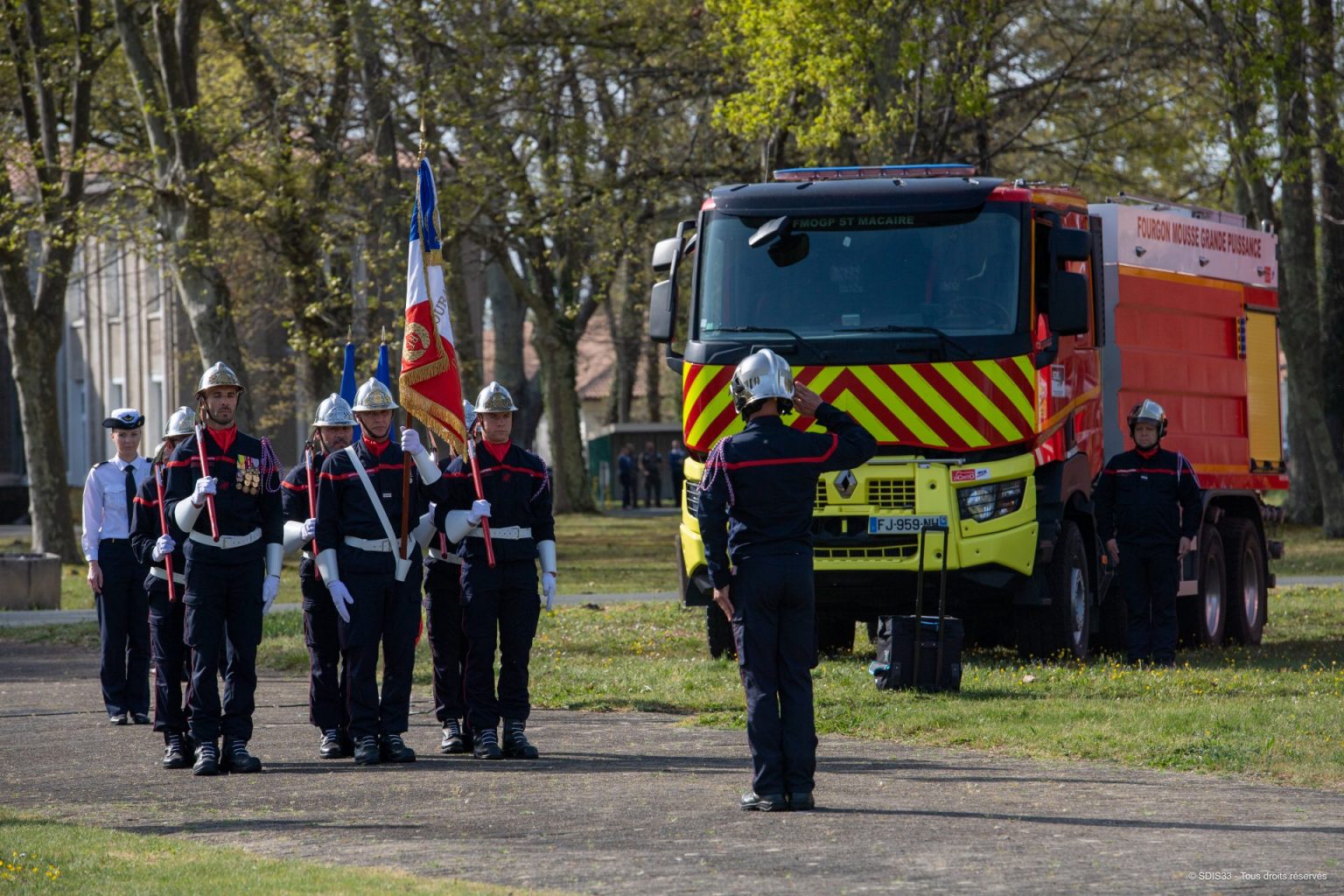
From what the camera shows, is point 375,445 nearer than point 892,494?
Yes

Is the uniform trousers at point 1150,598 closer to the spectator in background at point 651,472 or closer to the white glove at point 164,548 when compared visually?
the white glove at point 164,548

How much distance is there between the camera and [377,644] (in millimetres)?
10812

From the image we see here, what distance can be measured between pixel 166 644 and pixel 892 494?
5.11 m

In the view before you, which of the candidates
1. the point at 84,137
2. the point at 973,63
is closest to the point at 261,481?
the point at 973,63

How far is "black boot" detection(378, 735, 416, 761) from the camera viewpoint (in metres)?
10.7

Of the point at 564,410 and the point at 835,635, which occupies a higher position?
the point at 564,410

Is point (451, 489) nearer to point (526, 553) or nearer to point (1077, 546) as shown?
point (526, 553)

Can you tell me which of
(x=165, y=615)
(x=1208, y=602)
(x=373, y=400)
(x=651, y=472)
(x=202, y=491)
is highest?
(x=373, y=400)

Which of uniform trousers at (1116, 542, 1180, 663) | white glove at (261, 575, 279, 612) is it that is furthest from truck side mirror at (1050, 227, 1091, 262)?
white glove at (261, 575, 279, 612)

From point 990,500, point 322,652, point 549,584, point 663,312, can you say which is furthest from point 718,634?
point 322,652

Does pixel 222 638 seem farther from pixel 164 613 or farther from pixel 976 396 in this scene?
pixel 976 396

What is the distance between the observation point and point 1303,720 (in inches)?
440

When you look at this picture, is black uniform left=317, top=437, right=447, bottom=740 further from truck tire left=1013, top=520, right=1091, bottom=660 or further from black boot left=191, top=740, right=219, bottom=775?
truck tire left=1013, top=520, right=1091, bottom=660

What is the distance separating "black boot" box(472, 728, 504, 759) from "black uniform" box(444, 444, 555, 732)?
0.09ft
